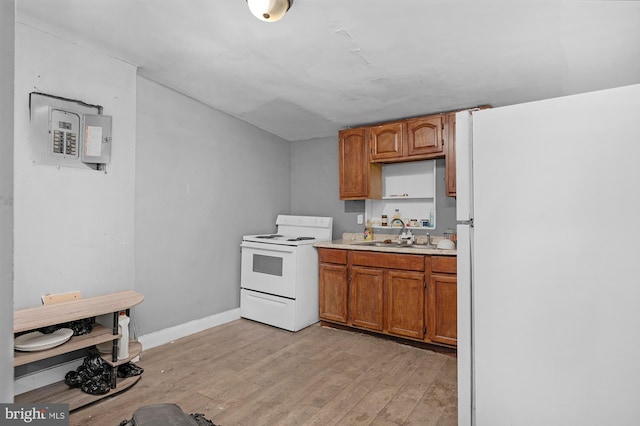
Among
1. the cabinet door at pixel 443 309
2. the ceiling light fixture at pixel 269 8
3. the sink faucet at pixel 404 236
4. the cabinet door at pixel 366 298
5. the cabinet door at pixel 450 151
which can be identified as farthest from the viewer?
the sink faucet at pixel 404 236

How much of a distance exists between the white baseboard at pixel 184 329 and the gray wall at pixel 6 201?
3016 millimetres

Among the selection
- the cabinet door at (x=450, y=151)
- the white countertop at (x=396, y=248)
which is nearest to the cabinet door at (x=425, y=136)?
the cabinet door at (x=450, y=151)

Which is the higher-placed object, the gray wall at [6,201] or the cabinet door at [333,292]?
the gray wall at [6,201]

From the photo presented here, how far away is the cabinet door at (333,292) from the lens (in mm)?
3650

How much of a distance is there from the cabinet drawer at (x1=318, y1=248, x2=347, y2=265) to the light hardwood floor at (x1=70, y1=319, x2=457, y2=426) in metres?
0.79

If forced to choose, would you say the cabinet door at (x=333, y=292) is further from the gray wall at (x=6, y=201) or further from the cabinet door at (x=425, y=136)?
the gray wall at (x=6, y=201)

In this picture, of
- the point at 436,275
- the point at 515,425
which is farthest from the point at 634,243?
the point at 436,275

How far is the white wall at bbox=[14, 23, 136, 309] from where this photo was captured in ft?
7.71

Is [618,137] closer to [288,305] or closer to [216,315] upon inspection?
[288,305]

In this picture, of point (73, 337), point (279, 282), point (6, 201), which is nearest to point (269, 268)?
point (279, 282)

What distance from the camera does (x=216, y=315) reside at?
376 cm

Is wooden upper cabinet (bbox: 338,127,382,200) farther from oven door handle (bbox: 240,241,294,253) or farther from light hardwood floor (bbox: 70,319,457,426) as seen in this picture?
light hardwood floor (bbox: 70,319,457,426)

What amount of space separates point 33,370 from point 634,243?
3533 mm

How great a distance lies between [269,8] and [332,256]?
98.6 inches
